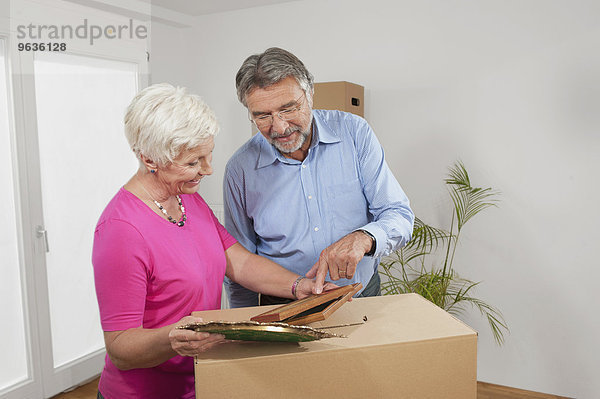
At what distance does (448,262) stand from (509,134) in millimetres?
915

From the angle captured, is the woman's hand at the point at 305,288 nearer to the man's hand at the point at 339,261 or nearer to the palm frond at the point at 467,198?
the man's hand at the point at 339,261

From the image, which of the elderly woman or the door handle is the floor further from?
the elderly woman

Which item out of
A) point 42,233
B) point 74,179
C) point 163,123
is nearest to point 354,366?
point 163,123

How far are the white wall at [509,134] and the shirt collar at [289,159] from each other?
1815 mm

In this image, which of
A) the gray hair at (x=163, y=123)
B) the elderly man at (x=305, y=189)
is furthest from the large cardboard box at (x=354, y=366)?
the elderly man at (x=305, y=189)

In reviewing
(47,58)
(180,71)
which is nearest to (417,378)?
(47,58)

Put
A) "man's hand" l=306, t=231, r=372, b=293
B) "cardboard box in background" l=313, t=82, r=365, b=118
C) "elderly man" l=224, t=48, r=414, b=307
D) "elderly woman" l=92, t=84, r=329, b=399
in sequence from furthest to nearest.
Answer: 1. "cardboard box in background" l=313, t=82, r=365, b=118
2. "elderly man" l=224, t=48, r=414, b=307
3. "man's hand" l=306, t=231, r=372, b=293
4. "elderly woman" l=92, t=84, r=329, b=399

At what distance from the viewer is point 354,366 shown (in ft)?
2.71

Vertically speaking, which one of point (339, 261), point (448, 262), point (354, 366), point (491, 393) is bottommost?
point (491, 393)

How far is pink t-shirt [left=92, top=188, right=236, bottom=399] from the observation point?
101cm

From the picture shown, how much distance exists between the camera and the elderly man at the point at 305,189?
4.82 feet

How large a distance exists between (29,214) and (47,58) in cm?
100

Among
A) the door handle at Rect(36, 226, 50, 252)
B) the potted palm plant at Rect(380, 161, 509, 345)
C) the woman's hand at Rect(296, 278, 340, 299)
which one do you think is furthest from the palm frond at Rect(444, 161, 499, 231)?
the door handle at Rect(36, 226, 50, 252)

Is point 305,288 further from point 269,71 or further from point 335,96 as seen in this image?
point 335,96
